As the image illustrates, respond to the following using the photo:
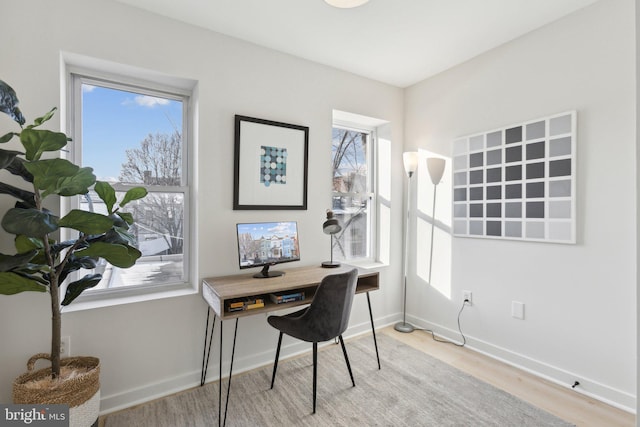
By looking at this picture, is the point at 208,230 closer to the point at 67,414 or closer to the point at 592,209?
the point at 67,414

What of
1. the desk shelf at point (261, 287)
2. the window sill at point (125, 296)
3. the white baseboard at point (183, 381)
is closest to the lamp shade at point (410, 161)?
the desk shelf at point (261, 287)

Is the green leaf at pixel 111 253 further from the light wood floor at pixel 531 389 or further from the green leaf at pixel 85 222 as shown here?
the light wood floor at pixel 531 389

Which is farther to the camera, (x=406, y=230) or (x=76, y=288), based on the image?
(x=406, y=230)

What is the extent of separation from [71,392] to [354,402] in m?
1.54

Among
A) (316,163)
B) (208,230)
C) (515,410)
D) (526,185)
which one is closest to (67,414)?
(208,230)

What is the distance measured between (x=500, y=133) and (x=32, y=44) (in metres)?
3.20

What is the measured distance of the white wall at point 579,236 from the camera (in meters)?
1.92

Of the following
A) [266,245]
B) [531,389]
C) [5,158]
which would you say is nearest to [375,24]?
[266,245]

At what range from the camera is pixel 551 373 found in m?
2.24

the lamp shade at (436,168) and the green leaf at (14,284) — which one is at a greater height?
the lamp shade at (436,168)

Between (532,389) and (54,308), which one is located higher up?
(54,308)

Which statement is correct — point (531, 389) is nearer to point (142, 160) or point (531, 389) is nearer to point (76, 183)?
point (76, 183)

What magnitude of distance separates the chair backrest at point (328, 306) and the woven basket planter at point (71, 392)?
3.77 feet

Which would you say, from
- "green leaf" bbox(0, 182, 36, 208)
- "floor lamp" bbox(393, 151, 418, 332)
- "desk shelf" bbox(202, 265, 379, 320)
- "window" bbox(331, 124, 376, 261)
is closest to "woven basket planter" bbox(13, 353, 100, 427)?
"desk shelf" bbox(202, 265, 379, 320)
